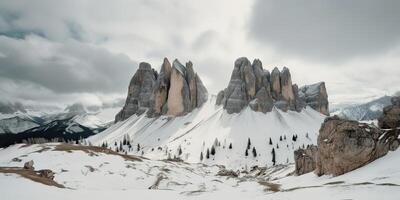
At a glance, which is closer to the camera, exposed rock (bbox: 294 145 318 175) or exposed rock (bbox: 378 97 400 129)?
exposed rock (bbox: 378 97 400 129)

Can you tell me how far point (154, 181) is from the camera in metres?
80.6

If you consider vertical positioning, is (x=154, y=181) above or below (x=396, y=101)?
below

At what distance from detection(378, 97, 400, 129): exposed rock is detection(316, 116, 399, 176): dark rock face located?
6821mm

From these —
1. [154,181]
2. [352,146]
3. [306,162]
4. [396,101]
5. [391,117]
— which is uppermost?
[396,101]

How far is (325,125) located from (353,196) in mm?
33611

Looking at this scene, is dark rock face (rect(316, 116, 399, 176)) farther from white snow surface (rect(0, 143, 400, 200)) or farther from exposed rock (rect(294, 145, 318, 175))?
exposed rock (rect(294, 145, 318, 175))

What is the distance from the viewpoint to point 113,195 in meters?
41.0

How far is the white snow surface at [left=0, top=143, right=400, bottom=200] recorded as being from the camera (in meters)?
33.3

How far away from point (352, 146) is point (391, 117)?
A: 14.5 m

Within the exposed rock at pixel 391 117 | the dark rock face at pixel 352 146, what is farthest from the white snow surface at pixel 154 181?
the exposed rock at pixel 391 117

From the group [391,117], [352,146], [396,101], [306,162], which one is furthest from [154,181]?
[396,101]

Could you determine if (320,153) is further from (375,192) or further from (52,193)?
(52,193)

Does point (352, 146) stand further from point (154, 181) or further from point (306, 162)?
point (154, 181)

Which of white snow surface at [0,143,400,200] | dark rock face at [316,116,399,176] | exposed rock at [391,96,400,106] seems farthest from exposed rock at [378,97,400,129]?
white snow surface at [0,143,400,200]
